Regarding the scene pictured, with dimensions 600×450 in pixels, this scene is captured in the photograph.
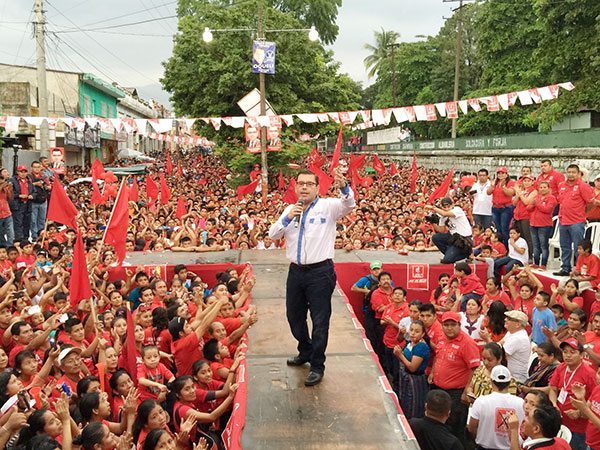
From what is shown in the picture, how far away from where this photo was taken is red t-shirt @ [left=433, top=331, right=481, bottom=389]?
19.0 ft

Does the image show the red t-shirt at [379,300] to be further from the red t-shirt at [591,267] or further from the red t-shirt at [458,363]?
the red t-shirt at [591,267]

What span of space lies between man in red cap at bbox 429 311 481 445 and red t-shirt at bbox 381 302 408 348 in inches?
62.6

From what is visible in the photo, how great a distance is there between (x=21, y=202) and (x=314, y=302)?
378 inches

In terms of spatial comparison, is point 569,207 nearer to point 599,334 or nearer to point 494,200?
point 494,200

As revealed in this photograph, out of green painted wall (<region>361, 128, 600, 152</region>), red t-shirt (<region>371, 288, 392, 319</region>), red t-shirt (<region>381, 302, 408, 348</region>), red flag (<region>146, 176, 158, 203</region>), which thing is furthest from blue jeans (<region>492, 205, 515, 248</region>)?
green painted wall (<region>361, 128, 600, 152</region>)

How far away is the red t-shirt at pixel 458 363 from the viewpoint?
580 cm

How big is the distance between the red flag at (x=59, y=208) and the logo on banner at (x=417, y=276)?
529cm

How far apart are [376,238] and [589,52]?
13.2 meters

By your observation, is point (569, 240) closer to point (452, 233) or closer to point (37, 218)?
point (452, 233)

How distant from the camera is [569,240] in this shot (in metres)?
8.99

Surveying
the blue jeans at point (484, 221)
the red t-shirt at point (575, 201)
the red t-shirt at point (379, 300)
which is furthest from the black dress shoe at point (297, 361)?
the blue jeans at point (484, 221)

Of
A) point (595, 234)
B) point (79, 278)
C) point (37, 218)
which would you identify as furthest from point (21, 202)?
point (595, 234)

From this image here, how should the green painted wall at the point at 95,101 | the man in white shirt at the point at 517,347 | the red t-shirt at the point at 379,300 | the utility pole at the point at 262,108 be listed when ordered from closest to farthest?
the man in white shirt at the point at 517,347 → the red t-shirt at the point at 379,300 → the utility pole at the point at 262,108 → the green painted wall at the point at 95,101

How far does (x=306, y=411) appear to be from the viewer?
183 inches
